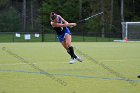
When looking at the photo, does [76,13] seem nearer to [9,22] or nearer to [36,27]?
[36,27]

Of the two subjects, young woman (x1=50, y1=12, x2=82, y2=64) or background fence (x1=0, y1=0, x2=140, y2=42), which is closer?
young woman (x1=50, y1=12, x2=82, y2=64)

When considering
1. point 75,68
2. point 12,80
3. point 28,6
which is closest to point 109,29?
point 28,6

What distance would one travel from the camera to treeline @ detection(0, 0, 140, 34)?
60706mm

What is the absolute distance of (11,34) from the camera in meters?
46.5

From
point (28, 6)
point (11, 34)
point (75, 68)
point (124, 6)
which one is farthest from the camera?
point (28, 6)

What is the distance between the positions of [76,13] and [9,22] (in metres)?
12.0

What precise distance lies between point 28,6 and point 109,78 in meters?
67.7

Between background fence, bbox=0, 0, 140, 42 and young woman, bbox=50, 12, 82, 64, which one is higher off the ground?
background fence, bbox=0, 0, 140, 42

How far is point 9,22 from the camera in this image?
59.8 meters

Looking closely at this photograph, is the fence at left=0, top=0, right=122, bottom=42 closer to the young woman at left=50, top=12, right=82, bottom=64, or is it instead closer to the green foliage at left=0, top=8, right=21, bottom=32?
the green foliage at left=0, top=8, right=21, bottom=32

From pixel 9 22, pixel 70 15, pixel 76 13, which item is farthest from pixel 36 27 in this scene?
pixel 76 13

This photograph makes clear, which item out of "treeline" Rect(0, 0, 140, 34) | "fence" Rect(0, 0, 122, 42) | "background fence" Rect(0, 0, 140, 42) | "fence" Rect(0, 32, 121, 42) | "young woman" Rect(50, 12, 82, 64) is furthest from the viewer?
"treeline" Rect(0, 0, 140, 34)

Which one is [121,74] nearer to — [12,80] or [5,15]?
[12,80]

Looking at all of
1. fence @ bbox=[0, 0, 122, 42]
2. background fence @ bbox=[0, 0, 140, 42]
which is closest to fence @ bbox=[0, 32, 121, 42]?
fence @ bbox=[0, 0, 122, 42]
